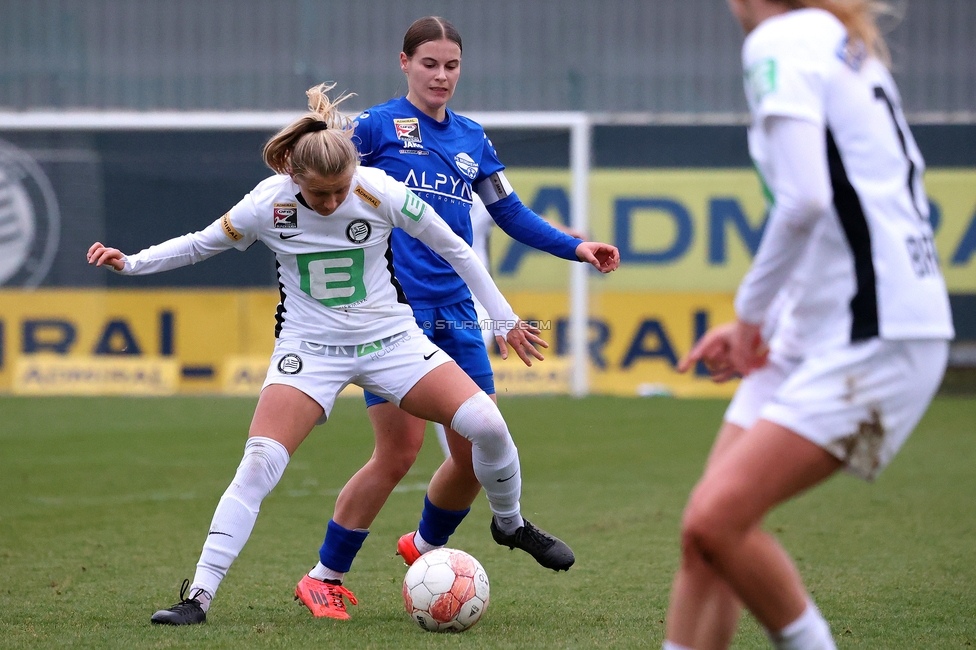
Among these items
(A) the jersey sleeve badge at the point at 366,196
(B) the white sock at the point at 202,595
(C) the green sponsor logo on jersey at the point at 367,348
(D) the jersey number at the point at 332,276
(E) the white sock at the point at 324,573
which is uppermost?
(A) the jersey sleeve badge at the point at 366,196

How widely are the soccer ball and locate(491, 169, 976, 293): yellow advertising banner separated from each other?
971 cm

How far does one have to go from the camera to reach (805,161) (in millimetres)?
2387

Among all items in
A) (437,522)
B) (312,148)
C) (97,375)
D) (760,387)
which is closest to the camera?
(760,387)

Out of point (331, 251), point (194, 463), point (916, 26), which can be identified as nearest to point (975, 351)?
point (916, 26)

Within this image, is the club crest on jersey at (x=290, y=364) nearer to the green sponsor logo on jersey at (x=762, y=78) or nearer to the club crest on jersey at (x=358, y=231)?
the club crest on jersey at (x=358, y=231)

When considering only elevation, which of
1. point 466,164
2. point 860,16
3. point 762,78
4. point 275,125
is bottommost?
point 275,125

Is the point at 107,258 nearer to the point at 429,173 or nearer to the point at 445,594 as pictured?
the point at 429,173

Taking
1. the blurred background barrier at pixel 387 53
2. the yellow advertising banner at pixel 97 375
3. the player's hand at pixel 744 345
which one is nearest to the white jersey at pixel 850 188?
the player's hand at pixel 744 345

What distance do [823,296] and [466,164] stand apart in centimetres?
224

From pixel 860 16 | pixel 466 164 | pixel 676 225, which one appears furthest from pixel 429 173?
pixel 676 225

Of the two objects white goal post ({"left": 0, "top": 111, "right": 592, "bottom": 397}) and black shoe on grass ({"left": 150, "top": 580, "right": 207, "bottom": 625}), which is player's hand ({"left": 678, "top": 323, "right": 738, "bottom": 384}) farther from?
white goal post ({"left": 0, "top": 111, "right": 592, "bottom": 397})

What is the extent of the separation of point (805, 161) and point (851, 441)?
0.58 meters

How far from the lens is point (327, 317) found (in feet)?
13.4

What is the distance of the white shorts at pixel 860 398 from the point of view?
2.45 m
